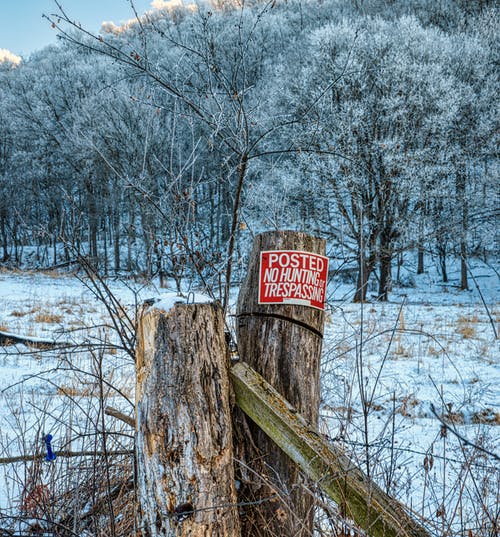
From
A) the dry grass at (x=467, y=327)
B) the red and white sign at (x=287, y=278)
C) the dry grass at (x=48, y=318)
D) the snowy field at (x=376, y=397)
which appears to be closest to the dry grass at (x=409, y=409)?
the snowy field at (x=376, y=397)

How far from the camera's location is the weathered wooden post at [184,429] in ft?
5.37

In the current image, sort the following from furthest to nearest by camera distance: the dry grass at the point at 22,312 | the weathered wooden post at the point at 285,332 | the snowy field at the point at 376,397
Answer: the dry grass at the point at 22,312, the snowy field at the point at 376,397, the weathered wooden post at the point at 285,332

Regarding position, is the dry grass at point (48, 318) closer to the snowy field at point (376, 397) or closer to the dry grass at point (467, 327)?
the snowy field at point (376, 397)

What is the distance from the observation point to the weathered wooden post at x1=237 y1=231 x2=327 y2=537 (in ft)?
6.30

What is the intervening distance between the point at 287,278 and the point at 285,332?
0.77 ft

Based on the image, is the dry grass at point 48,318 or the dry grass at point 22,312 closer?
the dry grass at point 48,318

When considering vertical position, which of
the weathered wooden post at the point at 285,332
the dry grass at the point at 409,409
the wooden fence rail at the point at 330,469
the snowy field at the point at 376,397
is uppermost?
the weathered wooden post at the point at 285,332

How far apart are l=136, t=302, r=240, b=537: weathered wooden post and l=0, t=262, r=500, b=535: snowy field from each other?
340 millimetres

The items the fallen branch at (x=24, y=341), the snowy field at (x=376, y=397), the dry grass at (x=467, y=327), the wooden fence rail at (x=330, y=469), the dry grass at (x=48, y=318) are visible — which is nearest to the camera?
the wooden fence rail at (x=330, y=469)

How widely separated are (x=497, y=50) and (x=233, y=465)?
22593 mm

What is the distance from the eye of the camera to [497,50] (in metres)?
19.2

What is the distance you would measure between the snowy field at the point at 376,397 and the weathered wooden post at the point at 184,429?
340 mm

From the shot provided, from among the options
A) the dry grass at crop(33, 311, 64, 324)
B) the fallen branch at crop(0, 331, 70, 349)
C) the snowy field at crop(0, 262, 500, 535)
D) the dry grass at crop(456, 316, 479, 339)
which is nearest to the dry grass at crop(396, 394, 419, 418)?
the snowy field at crop(0, 262, 500, 535)

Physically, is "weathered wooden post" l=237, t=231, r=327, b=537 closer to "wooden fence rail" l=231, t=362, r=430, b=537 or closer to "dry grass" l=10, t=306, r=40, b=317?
A: "wooden fence rail" l=231, t=362, r=430, b=537
